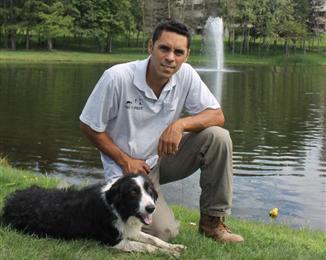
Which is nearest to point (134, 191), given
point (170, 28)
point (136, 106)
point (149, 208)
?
point (149, 208)

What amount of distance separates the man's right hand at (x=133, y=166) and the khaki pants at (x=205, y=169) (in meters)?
0.23

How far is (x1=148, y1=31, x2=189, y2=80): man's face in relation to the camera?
505 cm

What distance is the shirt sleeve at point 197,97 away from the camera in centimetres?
547

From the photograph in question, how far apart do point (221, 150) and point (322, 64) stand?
63016 mm

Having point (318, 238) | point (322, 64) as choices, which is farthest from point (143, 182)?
point (322, 64)

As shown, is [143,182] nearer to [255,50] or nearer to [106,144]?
[106,144]

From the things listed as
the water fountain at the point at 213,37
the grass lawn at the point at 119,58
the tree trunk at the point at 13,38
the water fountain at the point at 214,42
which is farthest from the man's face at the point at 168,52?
the tree trunk at the point at 13,38

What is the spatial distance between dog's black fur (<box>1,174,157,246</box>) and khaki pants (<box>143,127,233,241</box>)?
63 cm

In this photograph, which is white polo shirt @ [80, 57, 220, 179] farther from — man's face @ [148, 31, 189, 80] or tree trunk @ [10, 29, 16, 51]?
tree trunk @ [10, 29, 16, 51]

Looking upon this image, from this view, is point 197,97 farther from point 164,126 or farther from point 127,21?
point 127,21

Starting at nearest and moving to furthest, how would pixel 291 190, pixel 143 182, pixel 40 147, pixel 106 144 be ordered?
pixel 143 182 < pixel 106 144 < pixel 291 190 < pixel 40 147

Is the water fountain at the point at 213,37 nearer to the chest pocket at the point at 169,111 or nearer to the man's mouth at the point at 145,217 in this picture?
the chest pocket at the point at 169,111

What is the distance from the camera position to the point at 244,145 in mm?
16750

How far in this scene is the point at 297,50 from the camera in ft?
255
